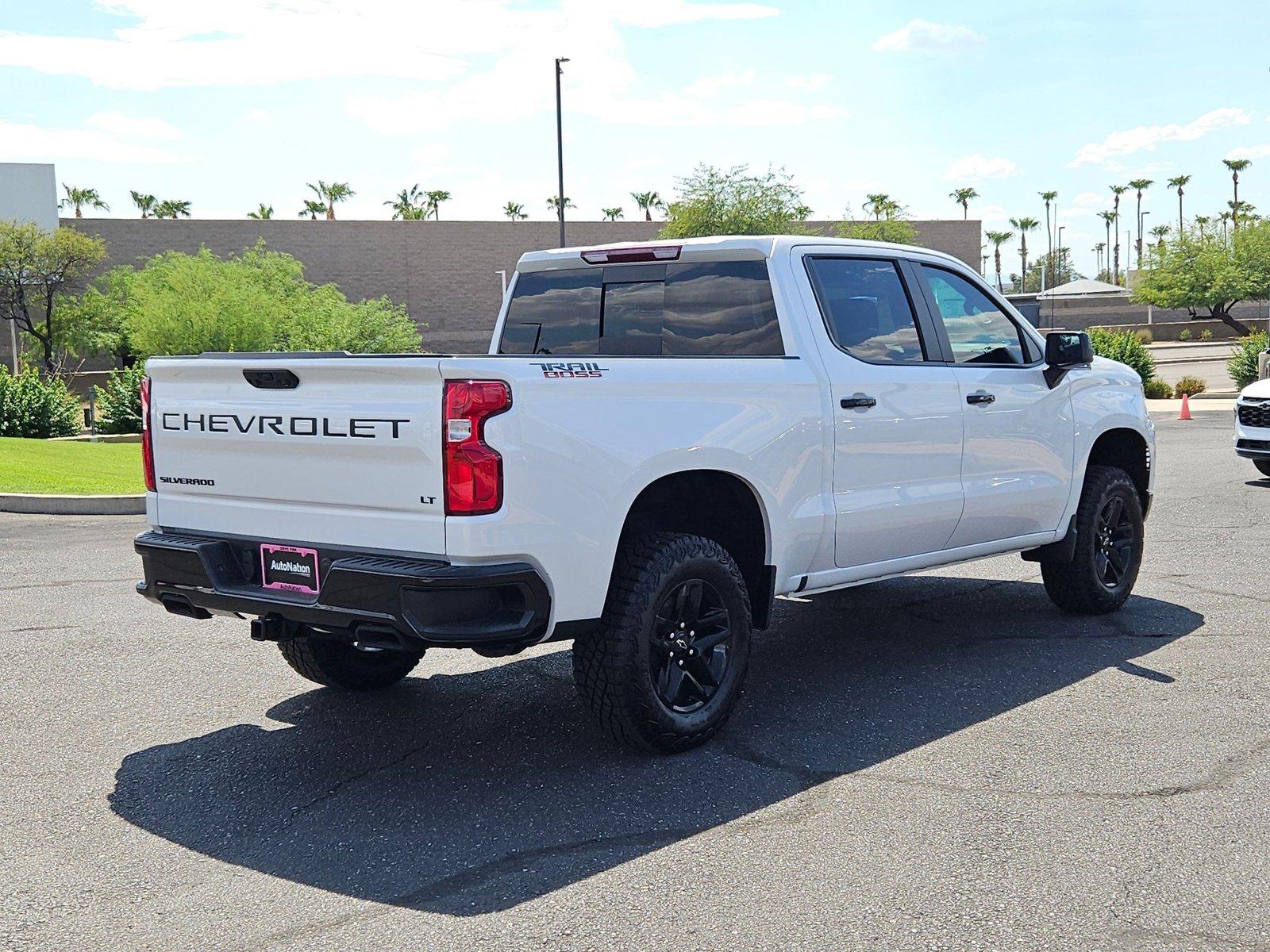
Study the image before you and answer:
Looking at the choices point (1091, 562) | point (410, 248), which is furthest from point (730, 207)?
point (1091, 562)

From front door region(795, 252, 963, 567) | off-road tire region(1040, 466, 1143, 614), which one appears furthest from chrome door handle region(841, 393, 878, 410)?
off-road tire region(1040, 466, 1143, 614)

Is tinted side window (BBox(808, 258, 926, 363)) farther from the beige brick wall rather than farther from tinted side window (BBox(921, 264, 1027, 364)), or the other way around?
the beige brick wall

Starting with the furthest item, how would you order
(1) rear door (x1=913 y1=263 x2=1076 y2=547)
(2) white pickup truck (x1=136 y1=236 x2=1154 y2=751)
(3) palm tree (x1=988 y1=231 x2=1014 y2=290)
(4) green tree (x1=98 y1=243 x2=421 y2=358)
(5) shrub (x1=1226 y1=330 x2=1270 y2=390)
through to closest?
1. (3) palm tree (x1=988 y1=231 x2=1014 y2=290)
2. (4) green tree (x1=98 y1=243 x2=421 y2=358)
3. (5) shrub (x1=1226 y1=330 x2=1270 y2=390)
4. (1) rear door (x1=913 y1=263 x2=1076 y2=547)
5. (2) white pickup truck (x1=136 y1=236 x2=1154 y2=751)

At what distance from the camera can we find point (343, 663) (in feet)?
21.5

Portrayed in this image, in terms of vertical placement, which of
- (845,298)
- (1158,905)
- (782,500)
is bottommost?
(1158,905)

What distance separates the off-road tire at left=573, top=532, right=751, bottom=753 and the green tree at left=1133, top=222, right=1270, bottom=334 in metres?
60.9

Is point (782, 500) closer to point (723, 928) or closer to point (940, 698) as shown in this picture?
point (940, 698)

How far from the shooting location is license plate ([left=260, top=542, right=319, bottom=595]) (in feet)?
16.9

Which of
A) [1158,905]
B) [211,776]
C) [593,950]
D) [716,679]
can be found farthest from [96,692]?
[1158,905]

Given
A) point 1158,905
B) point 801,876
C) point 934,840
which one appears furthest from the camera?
point 934,840

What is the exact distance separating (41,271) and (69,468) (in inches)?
1653

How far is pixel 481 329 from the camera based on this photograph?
64.7 metres

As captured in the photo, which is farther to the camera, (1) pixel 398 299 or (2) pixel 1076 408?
(1) pixel 398 299

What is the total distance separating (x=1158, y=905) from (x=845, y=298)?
339 cm
